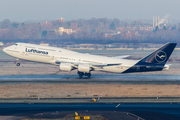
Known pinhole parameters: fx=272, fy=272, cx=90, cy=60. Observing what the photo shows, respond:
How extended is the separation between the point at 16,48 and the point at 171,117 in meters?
35.9

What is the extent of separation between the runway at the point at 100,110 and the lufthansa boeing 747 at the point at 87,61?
19.5 metres

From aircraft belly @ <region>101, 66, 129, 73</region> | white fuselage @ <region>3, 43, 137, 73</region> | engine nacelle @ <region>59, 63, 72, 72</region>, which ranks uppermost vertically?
white fuselage @ <region>3, 43, 137, 73</region>

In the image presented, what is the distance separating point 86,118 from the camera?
23141 mm

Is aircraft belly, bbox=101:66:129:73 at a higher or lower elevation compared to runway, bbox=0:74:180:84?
higher

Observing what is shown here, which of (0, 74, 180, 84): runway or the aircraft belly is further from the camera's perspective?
the aircraft belly

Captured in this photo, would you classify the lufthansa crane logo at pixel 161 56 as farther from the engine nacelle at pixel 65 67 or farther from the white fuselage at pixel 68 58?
the engine nacelle at pixel 65 67

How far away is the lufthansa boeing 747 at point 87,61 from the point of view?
47.8 m

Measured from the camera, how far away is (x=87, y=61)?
49688 millimetres

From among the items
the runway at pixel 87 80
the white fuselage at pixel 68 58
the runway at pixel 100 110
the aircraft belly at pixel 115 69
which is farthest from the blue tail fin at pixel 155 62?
the runway at pixel 100 110

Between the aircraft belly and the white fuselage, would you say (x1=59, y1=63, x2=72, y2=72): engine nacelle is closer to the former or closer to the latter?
the white fuselage

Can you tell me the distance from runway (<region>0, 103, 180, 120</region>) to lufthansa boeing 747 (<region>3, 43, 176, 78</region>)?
767 inches

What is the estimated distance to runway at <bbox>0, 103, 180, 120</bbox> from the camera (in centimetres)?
2438

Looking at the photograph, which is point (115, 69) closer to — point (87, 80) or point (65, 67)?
point (87, 80)

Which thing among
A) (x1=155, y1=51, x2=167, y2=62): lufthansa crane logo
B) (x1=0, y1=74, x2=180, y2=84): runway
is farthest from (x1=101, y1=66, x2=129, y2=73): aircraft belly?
(x1=155, y1=51, x2=167, y2=62): lufthansa crane logo
